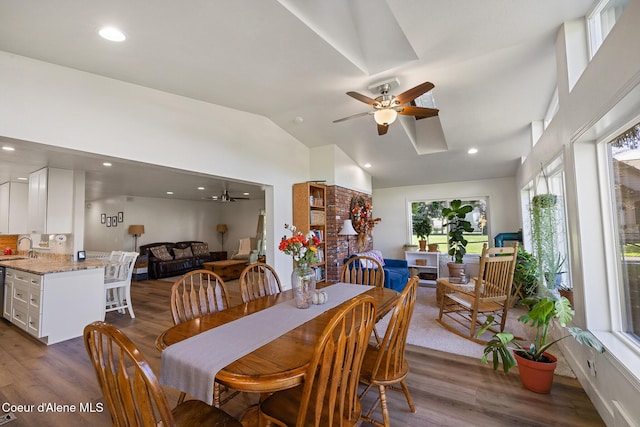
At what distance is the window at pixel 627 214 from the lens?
68.2 inches

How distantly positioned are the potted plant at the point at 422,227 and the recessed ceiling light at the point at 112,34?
605cm

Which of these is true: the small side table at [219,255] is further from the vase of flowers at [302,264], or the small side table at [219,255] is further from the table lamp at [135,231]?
the vase of flowers at [302,264]

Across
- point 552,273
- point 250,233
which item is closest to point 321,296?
point 552,273

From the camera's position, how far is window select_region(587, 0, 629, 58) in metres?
1.94

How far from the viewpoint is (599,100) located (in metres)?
1.72

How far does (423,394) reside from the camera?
2111mm

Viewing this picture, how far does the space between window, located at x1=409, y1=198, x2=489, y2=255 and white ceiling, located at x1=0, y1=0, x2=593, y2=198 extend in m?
2.32

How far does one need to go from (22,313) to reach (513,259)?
5.92 metres

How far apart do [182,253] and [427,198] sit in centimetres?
686

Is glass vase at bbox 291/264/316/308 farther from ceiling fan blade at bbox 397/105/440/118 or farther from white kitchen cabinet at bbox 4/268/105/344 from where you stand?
white kitchen cabinet at bbox 4/268/105/344

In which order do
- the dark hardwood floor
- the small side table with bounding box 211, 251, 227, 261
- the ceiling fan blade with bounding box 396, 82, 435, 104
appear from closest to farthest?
the dark hardwood floor → the ceiling fan blade with bounding box 396, 82, 435, 104 → the small side table with bounding box 211, 251, 227, 261

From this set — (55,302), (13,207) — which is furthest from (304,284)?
(13,207)

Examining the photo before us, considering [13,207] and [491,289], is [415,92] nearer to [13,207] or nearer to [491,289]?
[491,289]

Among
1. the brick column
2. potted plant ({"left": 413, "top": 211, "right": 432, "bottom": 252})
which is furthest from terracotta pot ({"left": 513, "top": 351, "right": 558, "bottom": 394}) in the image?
potted plant ({"left": 413, "top": 211, "right": 432, "bottom": 252})
